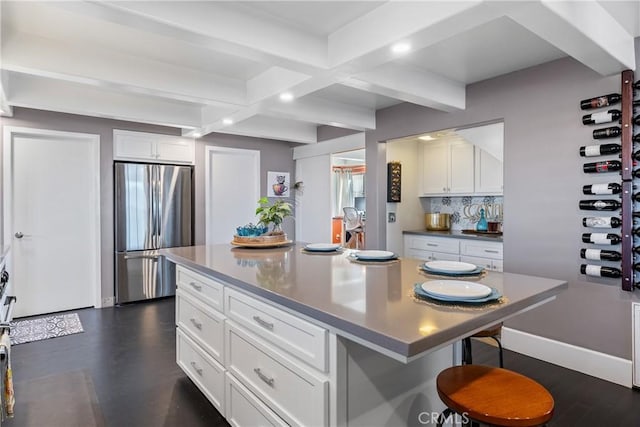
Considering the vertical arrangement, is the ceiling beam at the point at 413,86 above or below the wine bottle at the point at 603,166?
above

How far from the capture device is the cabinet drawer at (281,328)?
50.7 inches

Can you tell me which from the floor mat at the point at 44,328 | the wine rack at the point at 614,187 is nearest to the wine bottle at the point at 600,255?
the wine rack at the point at 614,187

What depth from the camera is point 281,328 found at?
148 cm

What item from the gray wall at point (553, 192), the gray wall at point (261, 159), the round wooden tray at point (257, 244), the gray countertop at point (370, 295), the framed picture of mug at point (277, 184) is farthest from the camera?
the framed picture of mug at point (277, 184)

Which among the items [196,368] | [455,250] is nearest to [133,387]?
[196,368]

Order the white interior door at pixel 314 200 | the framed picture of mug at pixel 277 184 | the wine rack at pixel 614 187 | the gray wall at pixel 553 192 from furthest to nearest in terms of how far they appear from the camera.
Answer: the framed picture of mug at pixel 277 184
the white interior door at pixel 314 200
the gray wall at pixel 553 192
the wine rack at pixel 614 187

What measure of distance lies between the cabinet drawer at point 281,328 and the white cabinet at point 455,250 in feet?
9.51

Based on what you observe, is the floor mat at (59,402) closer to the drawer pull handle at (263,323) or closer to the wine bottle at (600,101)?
the drawer pull handle at (263,323)

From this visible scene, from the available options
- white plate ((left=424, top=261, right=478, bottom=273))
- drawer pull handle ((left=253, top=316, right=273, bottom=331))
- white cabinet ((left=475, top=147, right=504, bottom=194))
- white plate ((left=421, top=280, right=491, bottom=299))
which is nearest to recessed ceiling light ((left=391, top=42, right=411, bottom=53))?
white plate ((left=424, top=261, right=478, bottom=273))

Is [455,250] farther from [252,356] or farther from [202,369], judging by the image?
[252,356]

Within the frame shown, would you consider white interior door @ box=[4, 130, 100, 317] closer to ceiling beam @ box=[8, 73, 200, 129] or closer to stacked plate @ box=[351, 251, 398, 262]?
ceiling beam @ box=[8, 73, 200, 129]

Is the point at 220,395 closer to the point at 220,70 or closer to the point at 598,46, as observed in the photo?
the point at 220,70

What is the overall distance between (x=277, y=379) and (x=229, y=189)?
4.19m

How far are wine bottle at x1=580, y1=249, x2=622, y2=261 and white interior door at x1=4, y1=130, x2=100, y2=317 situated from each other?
15.8 ft
